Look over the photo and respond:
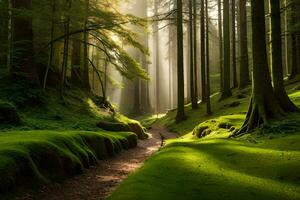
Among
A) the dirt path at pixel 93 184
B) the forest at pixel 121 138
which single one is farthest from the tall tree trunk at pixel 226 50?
the dirt path at pixel 93 184

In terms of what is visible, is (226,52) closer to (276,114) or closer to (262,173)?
(276,114)

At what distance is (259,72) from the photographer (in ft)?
42.8

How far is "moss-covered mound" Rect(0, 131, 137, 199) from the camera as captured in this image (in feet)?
25.1

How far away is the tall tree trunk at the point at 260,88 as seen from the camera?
12648 millimetres

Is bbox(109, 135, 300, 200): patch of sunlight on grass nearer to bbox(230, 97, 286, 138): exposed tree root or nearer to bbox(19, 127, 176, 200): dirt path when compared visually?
bbox(19, 127, 176, 200): dirt path

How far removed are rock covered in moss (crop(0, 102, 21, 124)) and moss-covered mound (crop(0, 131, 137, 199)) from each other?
1.96 m

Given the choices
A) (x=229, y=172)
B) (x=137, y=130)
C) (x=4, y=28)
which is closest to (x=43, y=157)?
(x=229, y=172)

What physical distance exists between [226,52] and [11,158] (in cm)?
2283

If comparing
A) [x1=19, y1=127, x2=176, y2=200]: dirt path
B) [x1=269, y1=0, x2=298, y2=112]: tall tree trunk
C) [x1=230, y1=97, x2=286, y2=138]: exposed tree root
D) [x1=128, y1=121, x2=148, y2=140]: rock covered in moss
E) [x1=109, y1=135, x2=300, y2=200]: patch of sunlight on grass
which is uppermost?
[x1=269, y1=0, x2=298, y2=112]: tall tree trunk

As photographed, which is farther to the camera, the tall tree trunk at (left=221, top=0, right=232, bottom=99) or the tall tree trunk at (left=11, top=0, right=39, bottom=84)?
the tall tree trunk at (left=221, top=0, right=232, bottom=99)

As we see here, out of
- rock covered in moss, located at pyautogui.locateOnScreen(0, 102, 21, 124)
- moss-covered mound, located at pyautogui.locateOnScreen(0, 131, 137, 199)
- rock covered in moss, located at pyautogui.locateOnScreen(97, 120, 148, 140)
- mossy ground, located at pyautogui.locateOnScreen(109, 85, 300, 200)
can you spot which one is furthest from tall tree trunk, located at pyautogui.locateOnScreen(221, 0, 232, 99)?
rock covered in moss, located at pyautogui.locateOnScreen(0, 102, 21, 124)

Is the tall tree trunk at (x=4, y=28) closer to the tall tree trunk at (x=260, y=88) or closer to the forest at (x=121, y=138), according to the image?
the forest at (x=121, y=138)

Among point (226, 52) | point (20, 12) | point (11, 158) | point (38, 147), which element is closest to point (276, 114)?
point (38, 147)

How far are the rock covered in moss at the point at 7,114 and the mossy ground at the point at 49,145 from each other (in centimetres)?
20
